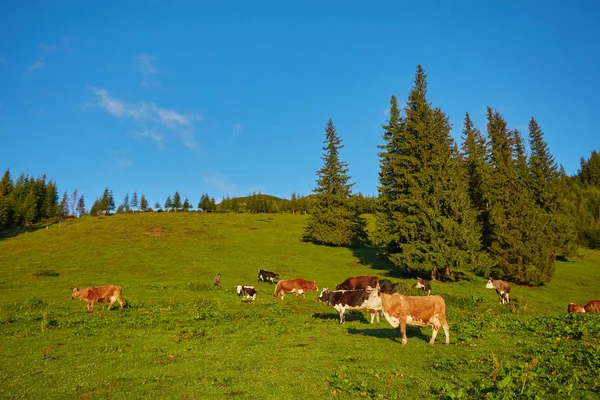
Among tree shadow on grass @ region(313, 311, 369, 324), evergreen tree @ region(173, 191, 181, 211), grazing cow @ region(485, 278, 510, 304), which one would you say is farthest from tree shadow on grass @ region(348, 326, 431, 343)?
evergreen tree @ region(173, 191, 181, 211)

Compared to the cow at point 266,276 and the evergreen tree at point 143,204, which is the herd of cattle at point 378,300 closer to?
the cow at point 266,276

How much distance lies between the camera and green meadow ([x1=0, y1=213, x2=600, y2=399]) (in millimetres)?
8703

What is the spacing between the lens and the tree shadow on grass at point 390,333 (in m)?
14.3

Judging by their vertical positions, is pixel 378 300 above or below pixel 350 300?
above

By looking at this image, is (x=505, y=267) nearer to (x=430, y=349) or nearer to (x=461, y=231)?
(x=461, y=231)

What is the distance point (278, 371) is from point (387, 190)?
40668 millimetres

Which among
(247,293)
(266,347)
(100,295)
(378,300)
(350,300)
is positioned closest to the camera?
(266,347)

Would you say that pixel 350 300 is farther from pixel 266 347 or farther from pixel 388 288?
pixel 388 288

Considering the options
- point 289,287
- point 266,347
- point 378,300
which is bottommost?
point 266,347

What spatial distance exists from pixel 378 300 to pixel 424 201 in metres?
24.7

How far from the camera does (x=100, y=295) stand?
70.7ft

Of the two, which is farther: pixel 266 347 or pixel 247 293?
pixel 247 293

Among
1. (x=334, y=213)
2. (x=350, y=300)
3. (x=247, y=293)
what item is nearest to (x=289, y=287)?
(x=247, y=293)

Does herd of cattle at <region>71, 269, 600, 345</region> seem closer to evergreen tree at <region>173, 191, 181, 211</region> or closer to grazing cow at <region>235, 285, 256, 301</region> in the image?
grazing cow at <region>235, 285, 256, 301</region>
